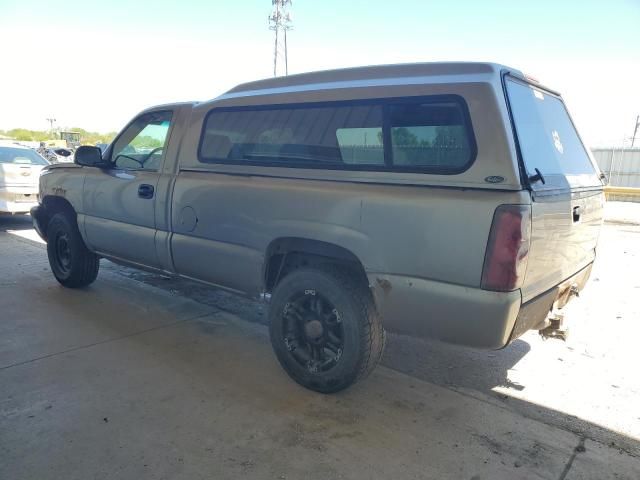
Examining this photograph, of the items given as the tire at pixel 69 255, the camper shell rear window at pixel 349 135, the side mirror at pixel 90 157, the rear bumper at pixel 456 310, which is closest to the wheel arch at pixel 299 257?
the rear bumper at pixel 456 310

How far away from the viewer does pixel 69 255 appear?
5.43m

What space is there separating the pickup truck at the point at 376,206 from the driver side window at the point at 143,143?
61mm

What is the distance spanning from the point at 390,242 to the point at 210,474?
61.5 inches

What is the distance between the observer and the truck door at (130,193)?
4.33m

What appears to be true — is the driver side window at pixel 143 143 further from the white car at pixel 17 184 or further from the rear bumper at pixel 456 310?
the white car at pixel 17 184

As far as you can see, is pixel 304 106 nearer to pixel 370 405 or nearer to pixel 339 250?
pixel 339 250

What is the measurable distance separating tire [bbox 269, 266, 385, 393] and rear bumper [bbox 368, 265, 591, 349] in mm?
208

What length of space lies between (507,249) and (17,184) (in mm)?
9538

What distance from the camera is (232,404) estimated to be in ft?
10.3

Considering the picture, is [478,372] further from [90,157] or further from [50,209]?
[50,209]

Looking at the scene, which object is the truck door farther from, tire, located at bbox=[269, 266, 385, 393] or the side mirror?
tire, located at bbox=[269, 266, 385, 393]

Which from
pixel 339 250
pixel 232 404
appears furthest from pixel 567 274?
pixel 232 404

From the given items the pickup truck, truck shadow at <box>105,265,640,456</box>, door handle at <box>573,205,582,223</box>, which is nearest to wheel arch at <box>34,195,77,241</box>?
the pickup truck

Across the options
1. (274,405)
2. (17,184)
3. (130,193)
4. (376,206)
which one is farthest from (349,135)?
(17,184)
